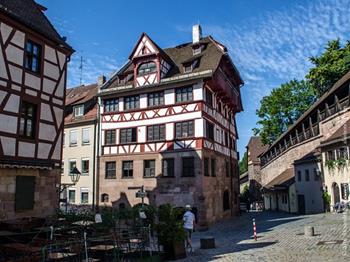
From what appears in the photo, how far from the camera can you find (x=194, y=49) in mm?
30688

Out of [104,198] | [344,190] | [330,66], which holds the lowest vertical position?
[104,198]

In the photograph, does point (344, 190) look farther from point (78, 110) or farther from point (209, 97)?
point (78, 110)

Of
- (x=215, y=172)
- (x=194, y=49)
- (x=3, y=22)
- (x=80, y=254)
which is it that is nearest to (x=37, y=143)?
(x=3, y=22)

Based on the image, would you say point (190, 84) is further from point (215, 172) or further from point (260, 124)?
point (260, 124)

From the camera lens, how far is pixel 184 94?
26.9 meters

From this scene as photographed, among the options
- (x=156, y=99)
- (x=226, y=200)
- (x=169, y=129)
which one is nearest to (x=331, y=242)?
(x=169, y=129)

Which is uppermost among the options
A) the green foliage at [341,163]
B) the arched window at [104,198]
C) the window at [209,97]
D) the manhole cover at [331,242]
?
the window at [209,97]

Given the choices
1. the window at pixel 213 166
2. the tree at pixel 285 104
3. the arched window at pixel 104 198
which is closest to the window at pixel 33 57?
the arched window at pixel 104 198

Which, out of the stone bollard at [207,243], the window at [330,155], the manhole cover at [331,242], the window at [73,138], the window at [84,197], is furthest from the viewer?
the window at [73,138]

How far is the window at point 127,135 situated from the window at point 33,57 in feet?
41.3

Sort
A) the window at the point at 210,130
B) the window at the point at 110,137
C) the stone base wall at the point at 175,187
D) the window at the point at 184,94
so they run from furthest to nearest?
1. the window at the point at 110,137
2. the window at the point at 210,130
3. the window at the point at 184,94
4. the stone base wall at the point at 175,187

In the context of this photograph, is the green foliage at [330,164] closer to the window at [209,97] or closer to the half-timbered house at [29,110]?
the window at [209,97]

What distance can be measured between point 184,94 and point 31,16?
12526mm

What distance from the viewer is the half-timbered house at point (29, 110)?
1470 cm
